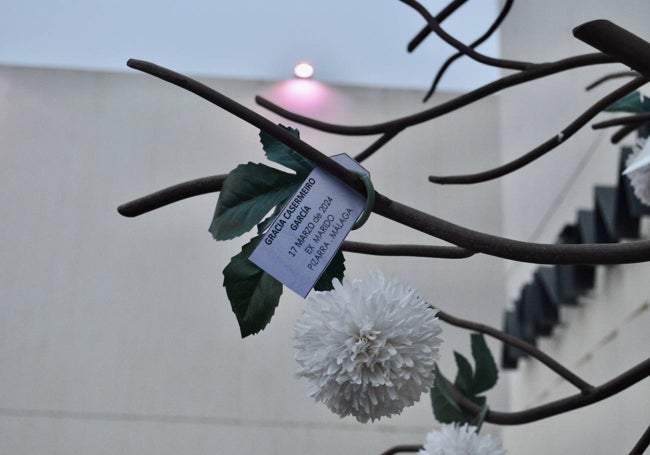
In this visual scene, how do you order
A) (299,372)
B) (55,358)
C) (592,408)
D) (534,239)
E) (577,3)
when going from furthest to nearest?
(55,358)
(534,239)
(577,3)
(592,408)
(299,372)

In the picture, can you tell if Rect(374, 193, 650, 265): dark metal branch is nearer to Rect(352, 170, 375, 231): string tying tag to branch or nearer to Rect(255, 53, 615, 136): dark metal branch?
Rect(352, 170, 375, 231): string tying tag to branch

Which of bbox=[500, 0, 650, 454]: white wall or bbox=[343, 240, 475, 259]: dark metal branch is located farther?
bbox=[500, 0, 650, 454]: white wall

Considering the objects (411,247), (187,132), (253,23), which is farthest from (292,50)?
(411,247)

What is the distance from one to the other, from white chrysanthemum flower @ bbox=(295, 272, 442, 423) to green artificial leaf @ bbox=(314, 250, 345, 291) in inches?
1.5

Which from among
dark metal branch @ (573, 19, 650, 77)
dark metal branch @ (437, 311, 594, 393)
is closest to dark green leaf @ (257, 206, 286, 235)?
dark metal branch @ (573, 19, 650, 77)

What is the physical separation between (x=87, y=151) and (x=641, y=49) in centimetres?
432

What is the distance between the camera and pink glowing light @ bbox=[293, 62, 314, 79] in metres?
4.44

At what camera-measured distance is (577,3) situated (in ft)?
8.36

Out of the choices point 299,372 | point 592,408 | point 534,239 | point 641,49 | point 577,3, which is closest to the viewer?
point 641,49

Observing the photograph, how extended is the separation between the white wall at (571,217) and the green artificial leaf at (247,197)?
→ 1.51 meters

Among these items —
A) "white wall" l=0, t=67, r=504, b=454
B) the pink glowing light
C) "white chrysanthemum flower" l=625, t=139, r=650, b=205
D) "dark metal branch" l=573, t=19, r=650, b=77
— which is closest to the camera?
"dark metal branch" l=573, t=19, r=650, b=77

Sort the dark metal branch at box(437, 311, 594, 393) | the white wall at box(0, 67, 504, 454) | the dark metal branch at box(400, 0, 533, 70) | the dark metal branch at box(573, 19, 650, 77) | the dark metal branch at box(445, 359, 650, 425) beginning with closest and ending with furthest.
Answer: the dark metal branch at box(573, 19, 650, 77) → the dark metal branch at box(445, 359, 650, 425) → the dark metal branch at box(437, 311, 594, 393) → the dark metal branch at box(400, 0, 533, 70) → the white wall at box(0, 67, 504, 454)

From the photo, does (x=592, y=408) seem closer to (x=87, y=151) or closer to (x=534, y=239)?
(x=534, y=239)

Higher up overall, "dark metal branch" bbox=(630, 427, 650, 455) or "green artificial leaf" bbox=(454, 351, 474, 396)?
"green artificial leaf" bbox=(454, 351, 474, 396)
